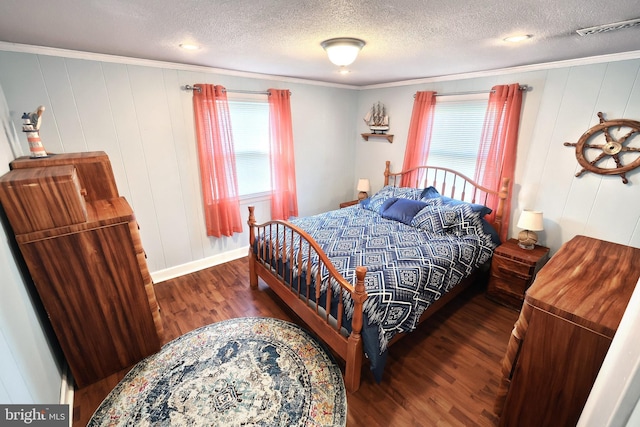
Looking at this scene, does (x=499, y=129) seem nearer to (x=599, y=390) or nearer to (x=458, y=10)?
(x=458, y=10)

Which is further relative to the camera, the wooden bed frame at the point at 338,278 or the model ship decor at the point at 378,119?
the model ship decor at the point at 378,119

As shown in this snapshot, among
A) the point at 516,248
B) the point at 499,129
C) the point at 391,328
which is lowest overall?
the point at 391,328

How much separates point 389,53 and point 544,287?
2.02 metres

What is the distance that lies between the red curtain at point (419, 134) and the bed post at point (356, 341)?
252 centimetres

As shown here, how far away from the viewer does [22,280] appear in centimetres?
158

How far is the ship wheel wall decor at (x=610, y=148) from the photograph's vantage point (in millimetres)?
2213

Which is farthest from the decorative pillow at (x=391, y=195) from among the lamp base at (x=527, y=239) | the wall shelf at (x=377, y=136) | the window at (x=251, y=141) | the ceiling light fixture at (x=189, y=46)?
the ceiling light fixture at (x=189, y=46)

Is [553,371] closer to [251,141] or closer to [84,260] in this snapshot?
[84,260]

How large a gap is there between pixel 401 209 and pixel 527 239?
49.0 inches

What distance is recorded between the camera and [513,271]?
2562 mm

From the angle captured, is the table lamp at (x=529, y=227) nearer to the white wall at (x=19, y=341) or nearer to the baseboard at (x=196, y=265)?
the baseboard at (x=196, y=265)

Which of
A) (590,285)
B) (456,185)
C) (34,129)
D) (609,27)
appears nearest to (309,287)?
(590,285)

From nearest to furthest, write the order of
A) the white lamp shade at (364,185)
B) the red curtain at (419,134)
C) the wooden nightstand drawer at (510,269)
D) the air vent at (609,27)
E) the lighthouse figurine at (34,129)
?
the air vent at (609,27) < the lighthouse figurine at (34,129) < the wooden nightstand drawer at (510,269) < the red curtain at (419,134) < the white lamp shade at (364,185)

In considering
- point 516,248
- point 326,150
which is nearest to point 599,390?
point 516,248
